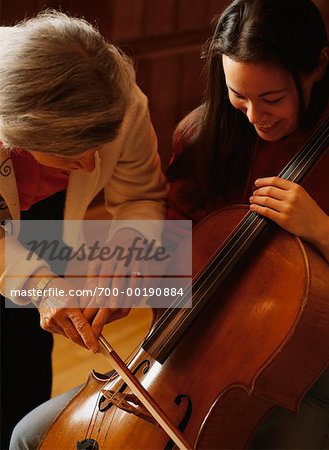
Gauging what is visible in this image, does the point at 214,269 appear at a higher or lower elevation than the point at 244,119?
lower

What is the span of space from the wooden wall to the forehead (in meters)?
1.17

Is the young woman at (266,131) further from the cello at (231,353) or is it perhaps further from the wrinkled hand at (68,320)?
the wrinkled hand at (68,320)

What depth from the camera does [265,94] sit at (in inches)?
41.7

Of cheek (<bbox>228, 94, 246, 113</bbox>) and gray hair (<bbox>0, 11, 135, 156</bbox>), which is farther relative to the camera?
cheek (<bbox>228, 94, 246, 113</bbox>)

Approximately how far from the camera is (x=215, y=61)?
1.15 meters

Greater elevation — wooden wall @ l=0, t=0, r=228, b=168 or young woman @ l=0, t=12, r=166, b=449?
young woman @ l=0, t=12, r=166, b=449

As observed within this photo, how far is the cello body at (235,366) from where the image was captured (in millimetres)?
1014

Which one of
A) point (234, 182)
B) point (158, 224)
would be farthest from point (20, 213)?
point (234, 182)

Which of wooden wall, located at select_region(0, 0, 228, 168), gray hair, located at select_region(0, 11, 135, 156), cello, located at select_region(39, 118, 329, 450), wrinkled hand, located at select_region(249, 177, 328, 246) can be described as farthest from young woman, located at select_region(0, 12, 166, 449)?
wooden wall, located at select_region(0, 0, 228, 168)

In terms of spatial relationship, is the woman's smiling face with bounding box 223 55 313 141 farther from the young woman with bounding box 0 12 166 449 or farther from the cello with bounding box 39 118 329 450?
the young woman with bounding box 0 12 166 449

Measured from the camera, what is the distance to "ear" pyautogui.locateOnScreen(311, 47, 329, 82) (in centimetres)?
109

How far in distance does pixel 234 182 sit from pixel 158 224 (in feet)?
0.54

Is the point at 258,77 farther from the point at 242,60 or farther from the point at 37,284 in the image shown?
the point at 37,284

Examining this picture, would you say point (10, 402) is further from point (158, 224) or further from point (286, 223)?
point (286, 223)
